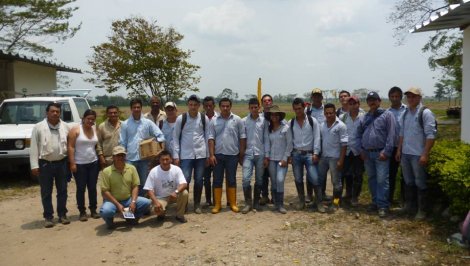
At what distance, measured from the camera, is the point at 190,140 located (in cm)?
658

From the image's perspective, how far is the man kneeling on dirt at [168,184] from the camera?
6.16m

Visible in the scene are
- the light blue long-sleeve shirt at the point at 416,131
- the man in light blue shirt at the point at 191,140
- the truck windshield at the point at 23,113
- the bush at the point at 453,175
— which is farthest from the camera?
the truck windshield at the point at 23,113

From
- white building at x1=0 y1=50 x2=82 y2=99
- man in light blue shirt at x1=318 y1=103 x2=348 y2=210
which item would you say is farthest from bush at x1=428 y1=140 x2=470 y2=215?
white building at x1=0 y1=50 x2=82 y2=99

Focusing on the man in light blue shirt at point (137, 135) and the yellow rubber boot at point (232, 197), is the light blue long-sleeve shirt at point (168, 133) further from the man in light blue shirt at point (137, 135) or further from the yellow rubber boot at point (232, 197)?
the yellow rubber boot at point (232, 197)

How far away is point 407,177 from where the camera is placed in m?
6.11

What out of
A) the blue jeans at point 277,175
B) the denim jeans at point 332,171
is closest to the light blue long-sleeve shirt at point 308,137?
the denim jeans at point 332,171

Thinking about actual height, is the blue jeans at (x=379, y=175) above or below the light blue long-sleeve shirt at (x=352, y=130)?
below

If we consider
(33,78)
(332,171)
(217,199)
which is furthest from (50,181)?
(33,78)

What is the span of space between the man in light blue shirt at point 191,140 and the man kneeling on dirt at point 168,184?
1.26ft

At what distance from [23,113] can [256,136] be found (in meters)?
6.16

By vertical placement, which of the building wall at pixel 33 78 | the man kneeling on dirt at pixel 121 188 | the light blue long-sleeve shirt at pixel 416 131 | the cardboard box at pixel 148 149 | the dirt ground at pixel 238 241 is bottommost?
the dirt ground at pixel 238 241

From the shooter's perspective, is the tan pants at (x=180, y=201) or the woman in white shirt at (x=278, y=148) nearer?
the tan pants at (x=180, y=201)

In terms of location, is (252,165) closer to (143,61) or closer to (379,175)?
(379,175)

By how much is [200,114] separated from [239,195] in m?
2.15
